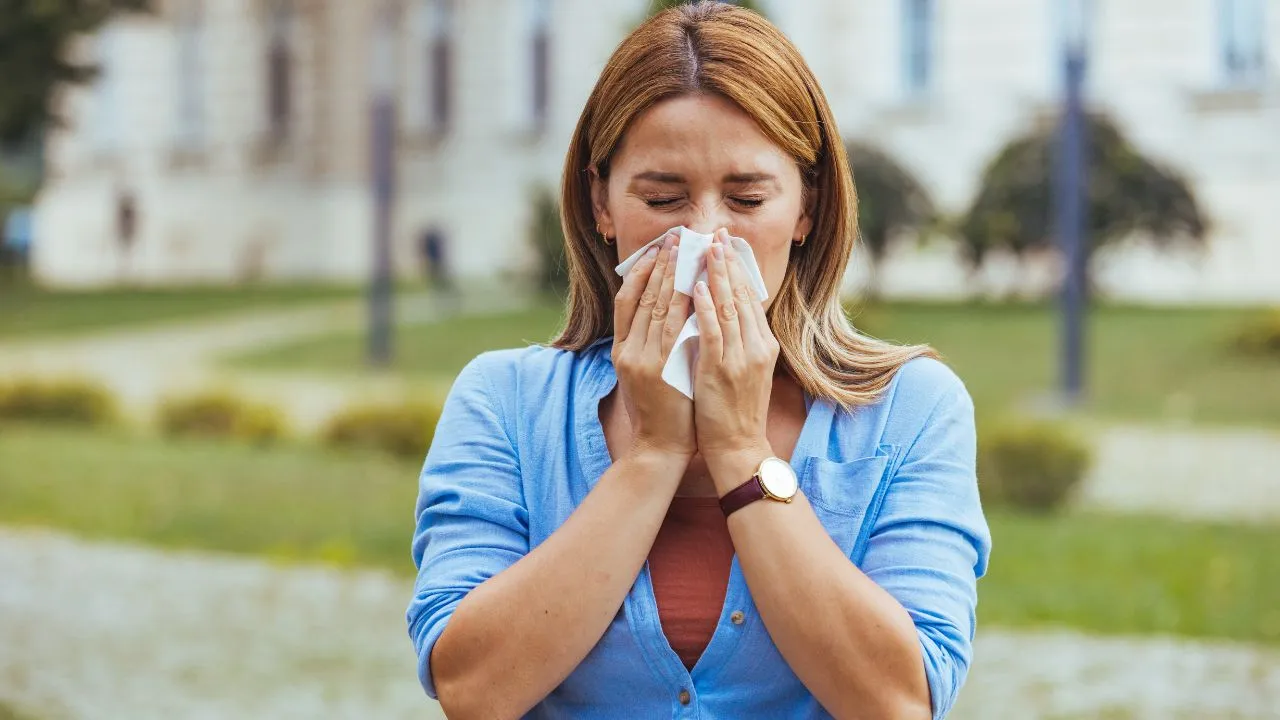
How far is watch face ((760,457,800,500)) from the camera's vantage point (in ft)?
6.58

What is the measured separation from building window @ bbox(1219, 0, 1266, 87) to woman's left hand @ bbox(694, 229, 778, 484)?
73.2 ft

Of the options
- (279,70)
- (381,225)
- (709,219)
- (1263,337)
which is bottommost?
(1263,337)

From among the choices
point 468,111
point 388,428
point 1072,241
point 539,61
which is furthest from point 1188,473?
point 468,111

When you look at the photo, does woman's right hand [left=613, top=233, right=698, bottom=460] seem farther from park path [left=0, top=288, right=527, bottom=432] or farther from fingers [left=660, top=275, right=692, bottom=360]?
park path [left=0, top=288, right=527, bottom=432]

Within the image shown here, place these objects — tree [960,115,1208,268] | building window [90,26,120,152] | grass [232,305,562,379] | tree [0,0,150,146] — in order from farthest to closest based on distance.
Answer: building window [90,26,120,152], tree [960,115,1208,268], grass [232,305,562,379], tree [0,0,150,146]

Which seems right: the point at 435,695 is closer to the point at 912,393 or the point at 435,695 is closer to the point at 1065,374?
the point at 912,393

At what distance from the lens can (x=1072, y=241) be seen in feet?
48.6

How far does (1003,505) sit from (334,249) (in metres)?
25.5

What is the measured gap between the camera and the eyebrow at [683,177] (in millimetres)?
2070

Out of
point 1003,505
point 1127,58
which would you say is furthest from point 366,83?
point 1003,505

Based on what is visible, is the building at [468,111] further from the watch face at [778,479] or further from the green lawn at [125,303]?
the watch face at [778,479]

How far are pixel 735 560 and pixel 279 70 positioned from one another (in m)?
34.2

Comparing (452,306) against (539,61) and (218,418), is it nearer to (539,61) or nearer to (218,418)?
(539,61)

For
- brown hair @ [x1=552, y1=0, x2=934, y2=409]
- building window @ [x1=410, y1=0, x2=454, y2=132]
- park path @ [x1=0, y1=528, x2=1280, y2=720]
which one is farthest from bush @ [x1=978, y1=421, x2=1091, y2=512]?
building window @ [x1=410, y1=0, x2=454, y2=132]
